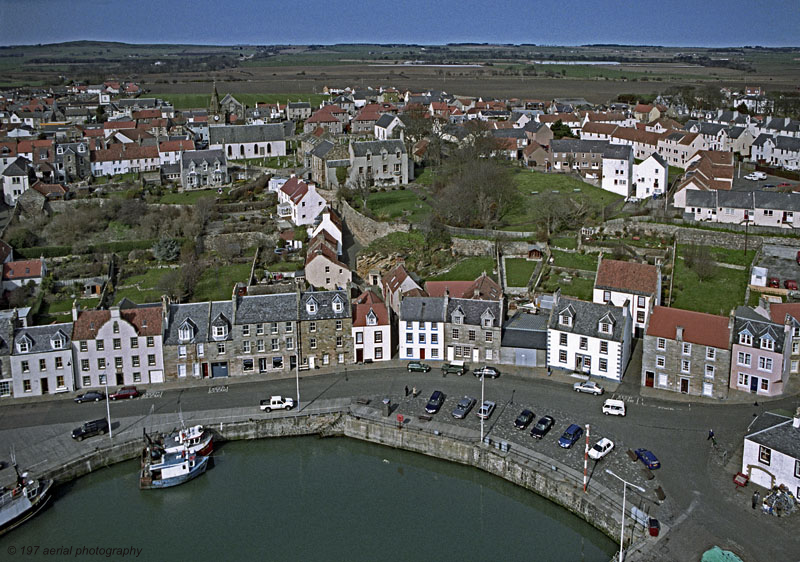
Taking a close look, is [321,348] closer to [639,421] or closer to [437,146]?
[639,421]

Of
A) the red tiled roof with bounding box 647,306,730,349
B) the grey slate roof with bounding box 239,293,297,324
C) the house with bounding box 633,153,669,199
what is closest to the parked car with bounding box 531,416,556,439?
the red tiled roof with bounding box 647,306,730,349

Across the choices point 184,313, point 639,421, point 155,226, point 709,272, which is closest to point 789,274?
point 709,272

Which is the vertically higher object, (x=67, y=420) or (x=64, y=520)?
(x=67, y=420)

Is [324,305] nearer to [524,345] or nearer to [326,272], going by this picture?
[524,345]

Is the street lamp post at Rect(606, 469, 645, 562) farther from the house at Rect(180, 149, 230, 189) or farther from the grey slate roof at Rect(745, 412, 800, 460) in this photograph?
the house at Rect(180, 149, 230, 189)

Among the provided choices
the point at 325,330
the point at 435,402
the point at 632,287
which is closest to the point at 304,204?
the point at 325,330
